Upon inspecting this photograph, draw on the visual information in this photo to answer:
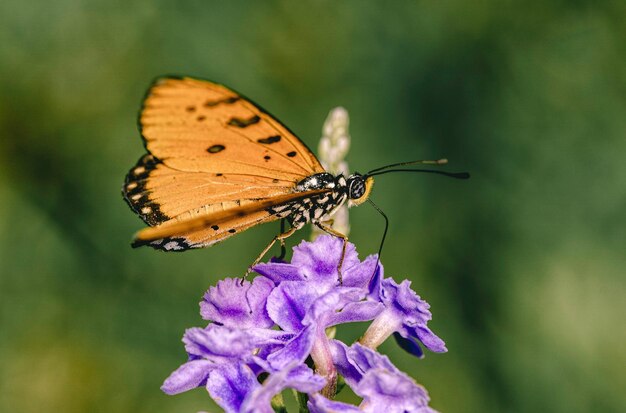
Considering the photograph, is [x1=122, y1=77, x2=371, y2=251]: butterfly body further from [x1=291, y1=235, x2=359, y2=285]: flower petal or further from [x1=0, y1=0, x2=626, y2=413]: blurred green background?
[x1=0, y1=0, x2=626, y2=413]: blurred green background

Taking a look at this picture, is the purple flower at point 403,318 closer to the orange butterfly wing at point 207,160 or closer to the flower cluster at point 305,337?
the flower cluster at point 305,337

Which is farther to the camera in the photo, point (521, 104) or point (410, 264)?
point (521, 104)

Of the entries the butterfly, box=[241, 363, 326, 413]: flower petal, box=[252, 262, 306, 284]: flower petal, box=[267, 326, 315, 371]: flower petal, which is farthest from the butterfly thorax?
box=[241, 363, 326, 413]: flower petal

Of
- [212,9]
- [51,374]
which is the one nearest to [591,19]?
[212,9]

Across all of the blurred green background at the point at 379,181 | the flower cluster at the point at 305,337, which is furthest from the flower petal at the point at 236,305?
the blurred green background at the point at 379,181

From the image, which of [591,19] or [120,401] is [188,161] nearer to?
[120,401]
